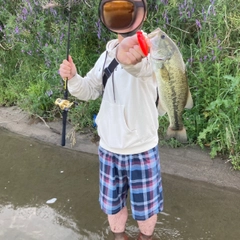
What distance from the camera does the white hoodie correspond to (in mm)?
1981

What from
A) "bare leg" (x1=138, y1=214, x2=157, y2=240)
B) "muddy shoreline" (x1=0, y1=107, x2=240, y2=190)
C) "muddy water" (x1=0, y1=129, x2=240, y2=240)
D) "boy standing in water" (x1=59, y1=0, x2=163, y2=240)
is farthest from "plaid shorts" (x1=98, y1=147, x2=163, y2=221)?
"muddy shoreline" (x1=0, y1=107, x2=240, y2=190)

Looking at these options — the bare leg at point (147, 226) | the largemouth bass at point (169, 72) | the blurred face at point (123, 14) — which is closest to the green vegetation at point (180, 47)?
the bare leg at point (147, 226)

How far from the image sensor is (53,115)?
4.68 m

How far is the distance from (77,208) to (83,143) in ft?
3.80

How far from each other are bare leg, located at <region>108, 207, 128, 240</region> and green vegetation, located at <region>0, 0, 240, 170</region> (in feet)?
4.57

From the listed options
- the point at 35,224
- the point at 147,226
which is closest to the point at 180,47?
the point at 147,226

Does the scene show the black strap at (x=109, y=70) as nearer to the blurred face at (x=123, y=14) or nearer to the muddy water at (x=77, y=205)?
the blurred face at (x=123, y=14)

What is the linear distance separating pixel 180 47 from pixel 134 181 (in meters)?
2.18

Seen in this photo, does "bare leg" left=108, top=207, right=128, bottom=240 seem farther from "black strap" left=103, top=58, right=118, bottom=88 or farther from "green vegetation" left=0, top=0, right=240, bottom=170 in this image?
"green vegetation" left=0, top=0, right=240, bottom=170

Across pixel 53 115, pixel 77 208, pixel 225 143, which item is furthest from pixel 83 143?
pixel 225 143

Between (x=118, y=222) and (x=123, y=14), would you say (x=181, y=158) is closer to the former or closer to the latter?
(x=118, y=222)

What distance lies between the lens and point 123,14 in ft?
5.82

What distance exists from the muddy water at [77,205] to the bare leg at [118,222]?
0.86 feet

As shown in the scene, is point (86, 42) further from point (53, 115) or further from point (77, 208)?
point (77, 208)
